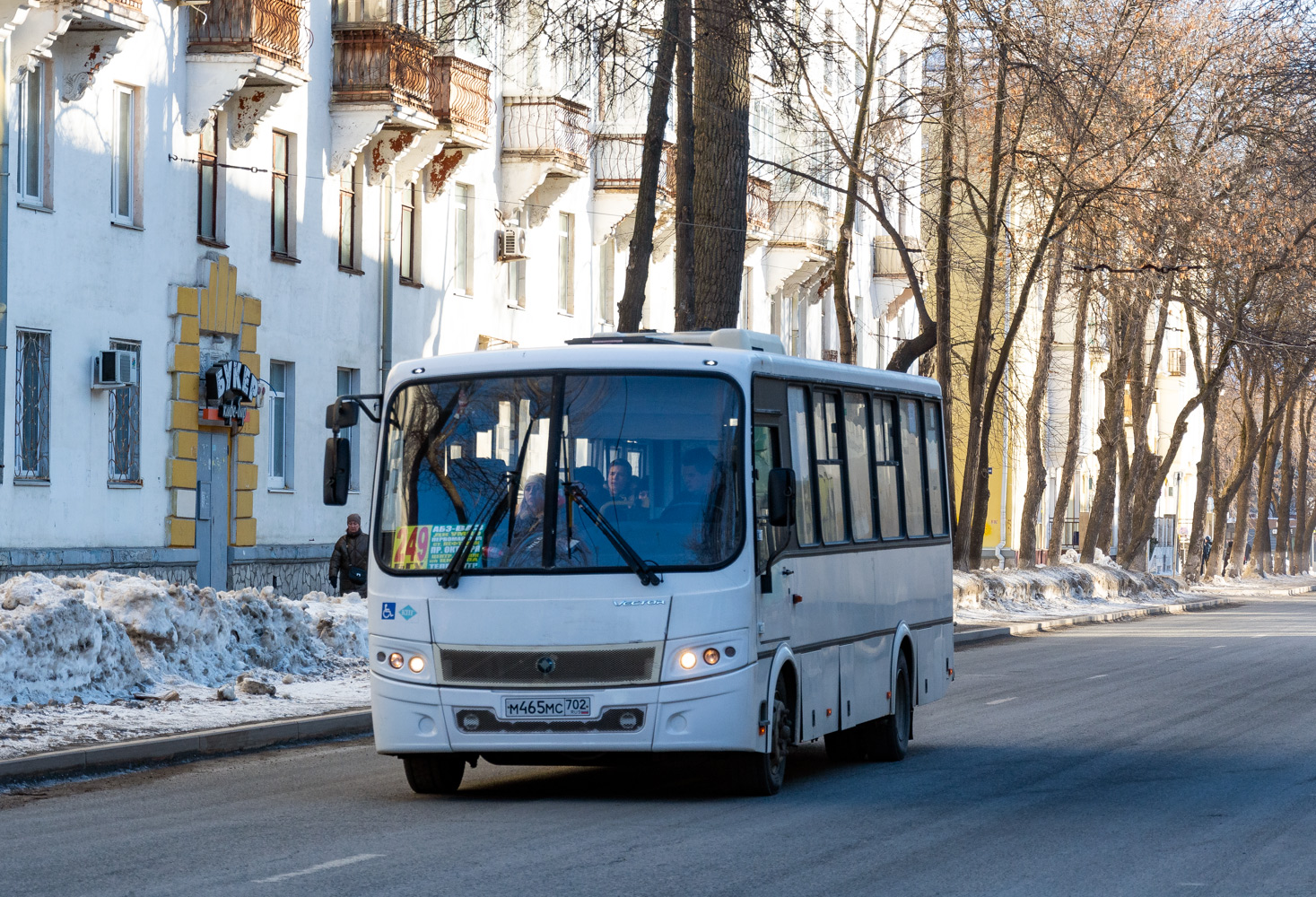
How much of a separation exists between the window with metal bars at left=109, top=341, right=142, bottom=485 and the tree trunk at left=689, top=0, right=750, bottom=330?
756 centimetres

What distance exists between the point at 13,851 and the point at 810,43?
1261cm

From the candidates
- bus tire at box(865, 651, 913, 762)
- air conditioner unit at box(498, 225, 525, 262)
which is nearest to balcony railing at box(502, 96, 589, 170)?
air conditioner unit at box(498, 225, 525, 262)

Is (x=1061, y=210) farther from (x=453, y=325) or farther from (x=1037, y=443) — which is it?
(x=453, y=325)

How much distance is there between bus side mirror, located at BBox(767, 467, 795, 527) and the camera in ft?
39.3

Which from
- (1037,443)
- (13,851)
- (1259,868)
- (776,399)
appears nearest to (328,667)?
(776,399)

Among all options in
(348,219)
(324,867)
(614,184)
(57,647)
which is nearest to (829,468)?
(324,867)

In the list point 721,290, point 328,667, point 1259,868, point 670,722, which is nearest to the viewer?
point 1259,868

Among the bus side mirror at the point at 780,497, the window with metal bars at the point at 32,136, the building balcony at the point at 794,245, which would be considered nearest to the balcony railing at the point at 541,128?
the building balcony at the point at 794,245

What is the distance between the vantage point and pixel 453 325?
36.6 meters

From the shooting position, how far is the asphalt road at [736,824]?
30.3 ft

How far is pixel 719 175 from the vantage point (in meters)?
23.9

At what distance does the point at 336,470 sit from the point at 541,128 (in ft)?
86.7

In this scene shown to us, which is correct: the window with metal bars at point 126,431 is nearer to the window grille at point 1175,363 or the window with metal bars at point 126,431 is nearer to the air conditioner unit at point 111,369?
the air conditioner unit at point 111,369

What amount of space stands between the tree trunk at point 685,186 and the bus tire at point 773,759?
462 inches
